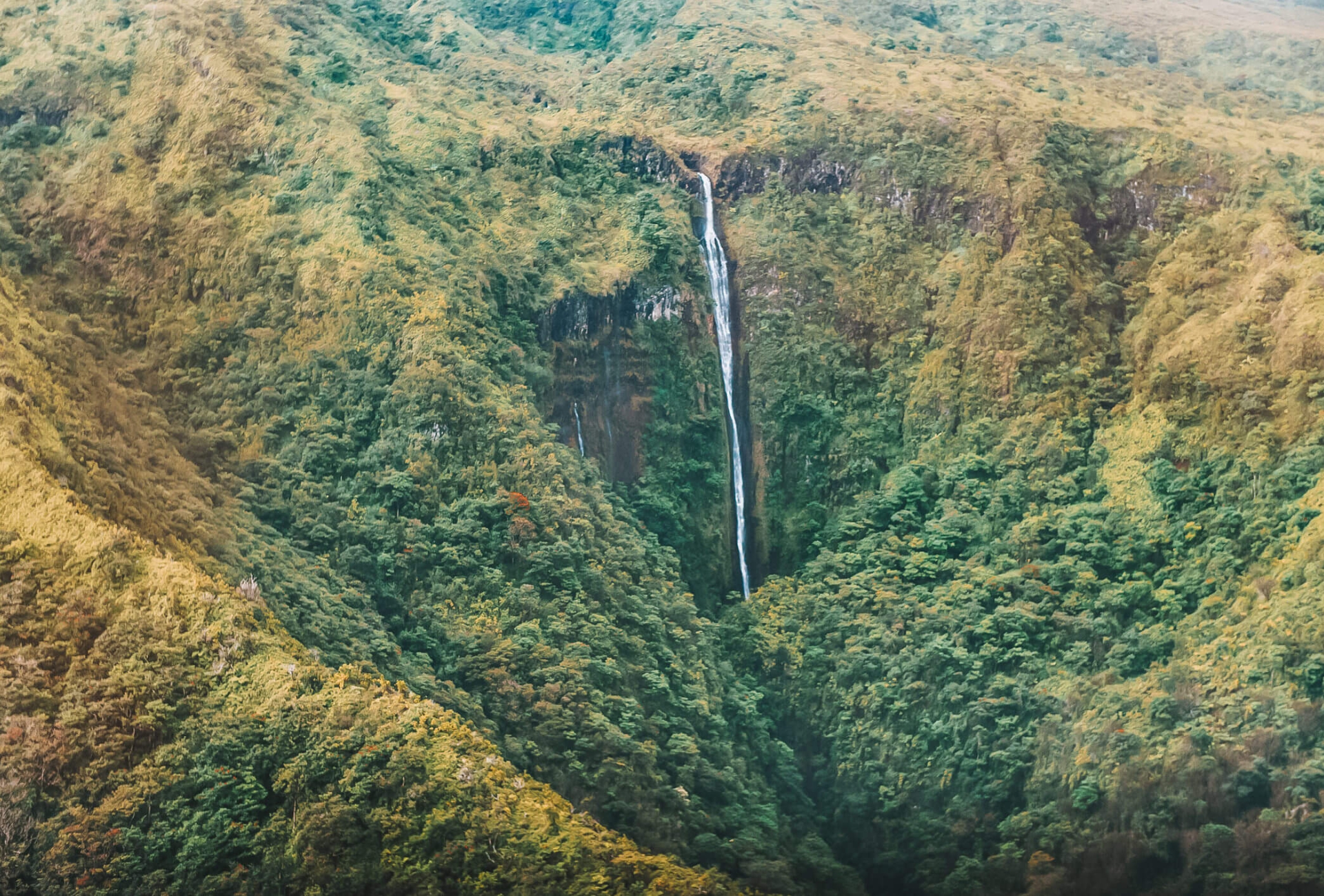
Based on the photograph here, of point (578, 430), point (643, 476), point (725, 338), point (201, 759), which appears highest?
point (201, 759)

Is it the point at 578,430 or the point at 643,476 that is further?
the point at 643,476

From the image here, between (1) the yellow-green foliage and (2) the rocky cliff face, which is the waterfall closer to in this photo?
(2) the rocky cliff face

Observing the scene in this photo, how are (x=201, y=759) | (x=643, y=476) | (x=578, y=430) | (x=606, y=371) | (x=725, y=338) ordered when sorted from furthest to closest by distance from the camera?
(x=725, y=338) < (x=606, y=371) < (x=643, y=476) < (x=578, y=430) < (x=201, y=759)

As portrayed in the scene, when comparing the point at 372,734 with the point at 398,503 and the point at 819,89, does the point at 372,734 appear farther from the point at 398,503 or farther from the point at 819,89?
the point at 819,89

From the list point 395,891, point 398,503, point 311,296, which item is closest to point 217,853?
point 395,891

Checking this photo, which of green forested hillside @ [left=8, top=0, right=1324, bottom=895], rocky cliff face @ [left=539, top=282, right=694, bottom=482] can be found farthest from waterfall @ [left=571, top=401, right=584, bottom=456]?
green forested hillside @ [left=8, top=0, right=1324, bottom=895]

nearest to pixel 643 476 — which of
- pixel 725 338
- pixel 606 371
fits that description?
pixel 606 371

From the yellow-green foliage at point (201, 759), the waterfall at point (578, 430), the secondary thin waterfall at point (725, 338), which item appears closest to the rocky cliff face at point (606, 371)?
the waterfall at point (578, 430)

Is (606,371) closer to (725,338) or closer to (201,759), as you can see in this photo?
(725,338)
